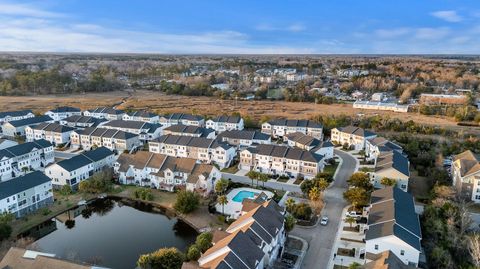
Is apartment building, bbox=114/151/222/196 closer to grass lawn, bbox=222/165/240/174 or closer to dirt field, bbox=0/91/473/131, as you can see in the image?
grass lawn, bbox=222/165/240/174

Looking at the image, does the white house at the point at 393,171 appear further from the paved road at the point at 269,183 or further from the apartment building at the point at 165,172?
the apartment building at the point at 165,172

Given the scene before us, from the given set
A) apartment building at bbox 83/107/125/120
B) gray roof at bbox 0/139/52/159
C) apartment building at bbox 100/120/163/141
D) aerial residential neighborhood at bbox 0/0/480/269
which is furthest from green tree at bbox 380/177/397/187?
apartment building at bbox 83/107/125/120

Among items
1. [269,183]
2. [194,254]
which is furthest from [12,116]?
[194,254]

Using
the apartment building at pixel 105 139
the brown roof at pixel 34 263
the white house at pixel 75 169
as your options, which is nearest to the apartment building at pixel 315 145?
the apartment building at pixel 105 139

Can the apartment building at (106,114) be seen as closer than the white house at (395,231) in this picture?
No

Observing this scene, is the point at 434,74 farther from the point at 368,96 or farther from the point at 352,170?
the point at 352,170

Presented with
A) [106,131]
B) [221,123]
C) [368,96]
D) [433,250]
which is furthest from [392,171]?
[368,96]
